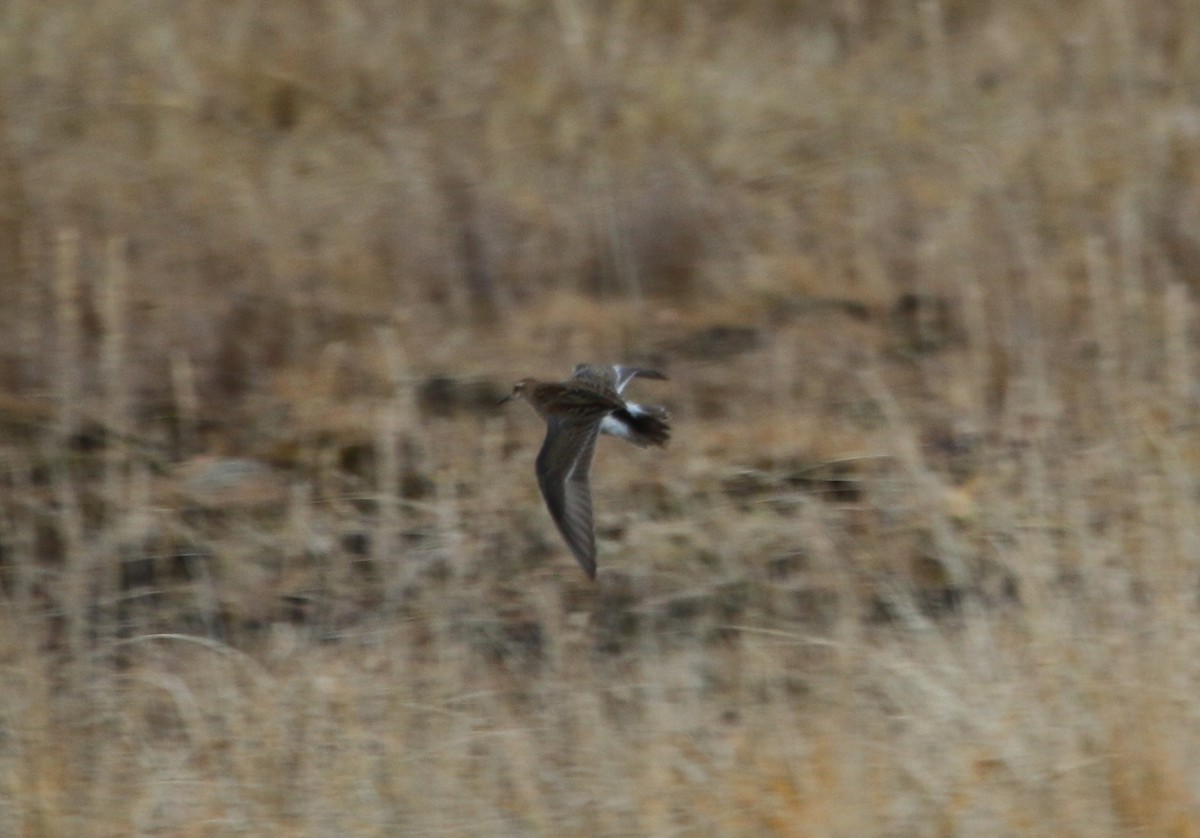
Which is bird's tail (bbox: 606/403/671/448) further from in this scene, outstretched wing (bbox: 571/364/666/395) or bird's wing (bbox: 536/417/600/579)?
outstretched wing (bbox: 571/364/666/395)

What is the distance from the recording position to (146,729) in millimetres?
3715

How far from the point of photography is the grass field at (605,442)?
3229 millimetres

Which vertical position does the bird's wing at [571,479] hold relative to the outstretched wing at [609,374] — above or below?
below

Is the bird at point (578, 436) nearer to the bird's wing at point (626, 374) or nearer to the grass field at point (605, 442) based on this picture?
the bird's wing at point (626, 374)

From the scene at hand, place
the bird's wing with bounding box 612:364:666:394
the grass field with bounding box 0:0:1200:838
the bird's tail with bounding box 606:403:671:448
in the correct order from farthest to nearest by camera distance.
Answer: the bird's wing with bounding box 612:364:666:394, the bird's tail with bounding box 606:403:671:448, the grass field with bounding box 0:0:1200:838

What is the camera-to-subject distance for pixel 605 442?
195 inches

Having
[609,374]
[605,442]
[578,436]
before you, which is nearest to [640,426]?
[578,436]

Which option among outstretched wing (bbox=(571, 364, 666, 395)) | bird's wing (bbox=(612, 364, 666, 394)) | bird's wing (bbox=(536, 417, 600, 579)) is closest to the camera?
bird's wing (bbox=(536, 417, 600, 579))

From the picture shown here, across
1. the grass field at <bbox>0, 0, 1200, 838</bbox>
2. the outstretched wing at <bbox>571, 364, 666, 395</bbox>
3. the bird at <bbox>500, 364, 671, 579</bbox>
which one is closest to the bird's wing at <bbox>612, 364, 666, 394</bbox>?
the outstretched wing at <bbox>571, 364, 666, 395</bbox>

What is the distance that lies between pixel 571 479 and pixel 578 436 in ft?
0.46

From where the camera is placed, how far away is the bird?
371 centimetres

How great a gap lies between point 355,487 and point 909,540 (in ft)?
5.04

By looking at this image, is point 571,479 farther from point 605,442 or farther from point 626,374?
point 605,442

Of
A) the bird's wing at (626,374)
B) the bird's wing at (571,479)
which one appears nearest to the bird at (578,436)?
the bird's wing at (571,479)
